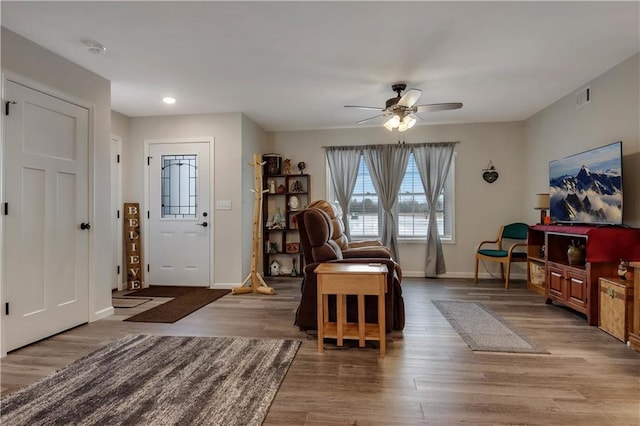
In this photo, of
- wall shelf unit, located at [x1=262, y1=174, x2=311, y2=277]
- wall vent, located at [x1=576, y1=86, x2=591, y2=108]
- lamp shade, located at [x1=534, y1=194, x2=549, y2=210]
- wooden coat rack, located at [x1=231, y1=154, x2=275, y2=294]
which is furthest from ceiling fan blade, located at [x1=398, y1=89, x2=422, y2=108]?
wall shelf unit, located at [x1=262, y1=174, x2=311, y2=277]

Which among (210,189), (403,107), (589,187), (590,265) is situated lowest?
(590,265)

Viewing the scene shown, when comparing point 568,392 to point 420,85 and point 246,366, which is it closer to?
point 246,366

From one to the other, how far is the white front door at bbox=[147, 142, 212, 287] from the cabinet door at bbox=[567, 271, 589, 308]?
445cm

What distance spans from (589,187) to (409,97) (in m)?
2.09

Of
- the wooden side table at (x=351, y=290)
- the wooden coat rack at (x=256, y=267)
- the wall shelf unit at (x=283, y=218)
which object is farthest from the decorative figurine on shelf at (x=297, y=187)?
the wooden side table at (x=351, y=290)

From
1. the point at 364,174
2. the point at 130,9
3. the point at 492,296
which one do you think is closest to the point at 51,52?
the point at 130,9

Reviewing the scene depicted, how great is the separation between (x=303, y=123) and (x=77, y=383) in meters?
4.44

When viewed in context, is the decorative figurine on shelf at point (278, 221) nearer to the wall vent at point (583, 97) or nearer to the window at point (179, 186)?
the window at point (179, 186)

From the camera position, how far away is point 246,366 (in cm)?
226

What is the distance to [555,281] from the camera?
369 centimetres

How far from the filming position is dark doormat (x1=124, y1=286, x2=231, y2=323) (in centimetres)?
334

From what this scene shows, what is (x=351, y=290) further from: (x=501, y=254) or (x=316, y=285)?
(x=501, y=254)

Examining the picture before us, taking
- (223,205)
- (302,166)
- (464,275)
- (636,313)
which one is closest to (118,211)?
(223,205)

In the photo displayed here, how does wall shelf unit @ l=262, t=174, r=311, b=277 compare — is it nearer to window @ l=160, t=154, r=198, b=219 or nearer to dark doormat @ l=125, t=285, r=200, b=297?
window @ l=160, t=154, r=198, b=219
